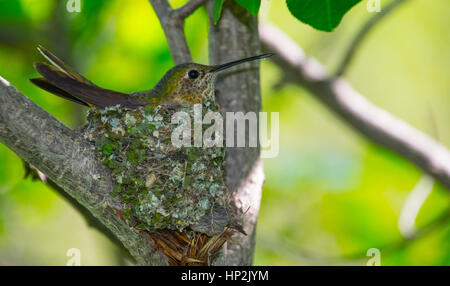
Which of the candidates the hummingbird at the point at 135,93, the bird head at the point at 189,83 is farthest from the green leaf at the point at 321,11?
Answer: the bird head at the point at 189,83

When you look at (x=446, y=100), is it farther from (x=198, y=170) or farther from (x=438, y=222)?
(x=198, y=170)

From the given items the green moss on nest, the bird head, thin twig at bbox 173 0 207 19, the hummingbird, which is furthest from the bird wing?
thin twig at bbox 173 0 207 19

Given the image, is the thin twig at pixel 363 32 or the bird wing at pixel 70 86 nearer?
the bird wing at pixel 70 86

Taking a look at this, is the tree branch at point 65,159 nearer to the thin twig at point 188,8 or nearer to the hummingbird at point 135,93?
the hummingbird at point 135,93

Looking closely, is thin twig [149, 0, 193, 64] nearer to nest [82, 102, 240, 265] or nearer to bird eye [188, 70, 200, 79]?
bird eye [188, 70, 200, 79]

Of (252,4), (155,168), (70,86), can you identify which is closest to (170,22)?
(70,86)
